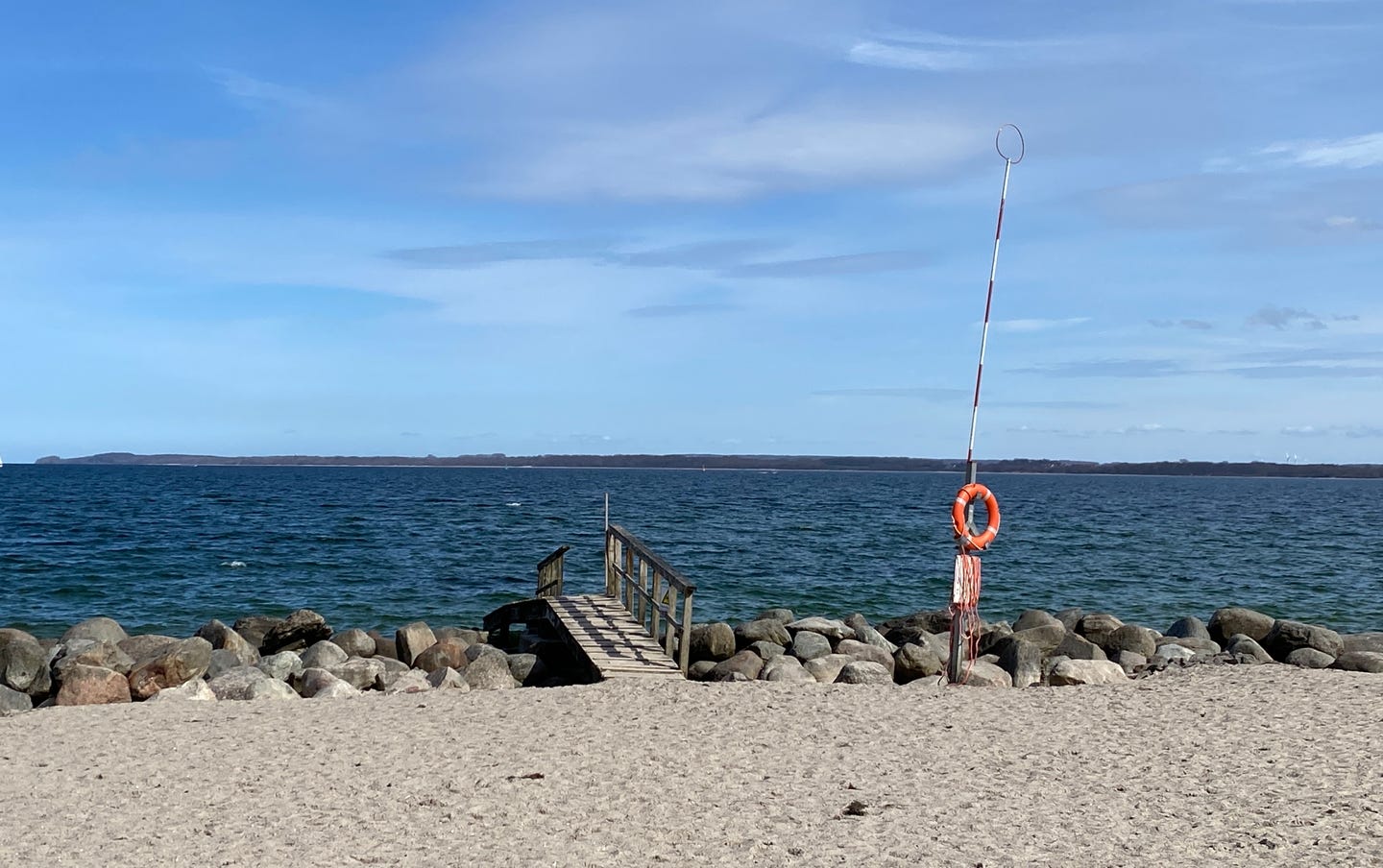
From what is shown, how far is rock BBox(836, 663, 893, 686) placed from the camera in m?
12.7

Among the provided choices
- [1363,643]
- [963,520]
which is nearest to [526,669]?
[963,520]

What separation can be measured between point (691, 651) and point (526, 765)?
6.53 m

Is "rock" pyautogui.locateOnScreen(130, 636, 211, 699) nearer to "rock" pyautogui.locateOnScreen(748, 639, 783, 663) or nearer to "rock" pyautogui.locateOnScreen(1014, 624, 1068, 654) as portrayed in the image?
"rock" pyautogui.locateOnScreen(748, 639, 783, 663)

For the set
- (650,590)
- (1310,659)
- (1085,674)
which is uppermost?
(650,590)

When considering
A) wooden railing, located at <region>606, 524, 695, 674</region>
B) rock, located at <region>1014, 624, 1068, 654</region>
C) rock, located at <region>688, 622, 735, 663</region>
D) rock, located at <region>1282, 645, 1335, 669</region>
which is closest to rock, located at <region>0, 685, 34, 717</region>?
wooden railing, located at <region>606, 524, 695, 674</region>

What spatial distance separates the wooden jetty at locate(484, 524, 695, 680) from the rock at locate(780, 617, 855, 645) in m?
1.66

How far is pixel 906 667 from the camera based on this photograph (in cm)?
1359

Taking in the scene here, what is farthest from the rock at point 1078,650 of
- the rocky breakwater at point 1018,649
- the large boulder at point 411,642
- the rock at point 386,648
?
the rock at point 386,648

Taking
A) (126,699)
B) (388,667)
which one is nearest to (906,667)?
(388,667)

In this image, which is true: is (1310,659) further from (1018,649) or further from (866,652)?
(866,652)

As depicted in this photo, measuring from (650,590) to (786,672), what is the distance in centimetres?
345

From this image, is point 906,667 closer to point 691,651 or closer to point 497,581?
point 691,651

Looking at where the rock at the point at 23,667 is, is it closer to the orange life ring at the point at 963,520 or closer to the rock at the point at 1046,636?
the orange life ring at the point at 963,520

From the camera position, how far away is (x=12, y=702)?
1192 cm
